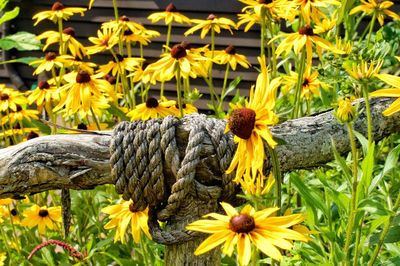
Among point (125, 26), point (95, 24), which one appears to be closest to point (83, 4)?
point (95, 24)

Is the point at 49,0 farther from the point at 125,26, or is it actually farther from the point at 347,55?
the point at 347,55

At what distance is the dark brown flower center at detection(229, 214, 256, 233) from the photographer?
3.03 ft

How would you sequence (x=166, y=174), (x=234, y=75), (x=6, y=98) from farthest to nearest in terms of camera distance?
1. (x=234, y=75)
2. (x=6, y=98)
3. (x=166, y=174)

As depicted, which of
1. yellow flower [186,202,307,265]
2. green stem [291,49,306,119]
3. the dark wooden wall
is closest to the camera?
yellow flower [186,202,307,265]

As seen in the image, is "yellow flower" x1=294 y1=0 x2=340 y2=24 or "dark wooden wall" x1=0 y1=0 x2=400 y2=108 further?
"dark wooden wall" x1=0 y1=0 x2=400 y2=108

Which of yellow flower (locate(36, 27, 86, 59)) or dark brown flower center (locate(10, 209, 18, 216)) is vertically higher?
yellow flower (locate(36, 27, 86, 59))

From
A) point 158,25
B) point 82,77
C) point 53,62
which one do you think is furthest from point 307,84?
point 158,25

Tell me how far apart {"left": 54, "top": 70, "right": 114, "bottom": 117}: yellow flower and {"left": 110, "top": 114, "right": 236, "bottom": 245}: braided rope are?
750mm

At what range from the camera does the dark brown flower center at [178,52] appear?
176 centimetres

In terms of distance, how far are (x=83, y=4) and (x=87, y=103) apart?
2.68 m

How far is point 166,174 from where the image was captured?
1078 millimetres

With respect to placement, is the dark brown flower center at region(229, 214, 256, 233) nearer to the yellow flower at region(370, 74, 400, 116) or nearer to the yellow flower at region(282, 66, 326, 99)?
the yellow flower at region(370, 74, 400, 116)

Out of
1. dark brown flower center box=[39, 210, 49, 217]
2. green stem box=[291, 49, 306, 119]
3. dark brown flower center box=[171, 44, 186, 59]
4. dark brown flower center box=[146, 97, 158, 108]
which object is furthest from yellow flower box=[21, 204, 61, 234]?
green stem box=[291, 49, 306, 119]

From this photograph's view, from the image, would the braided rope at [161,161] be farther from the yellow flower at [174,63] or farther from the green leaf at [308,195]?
the yellow flower at [174,63]
